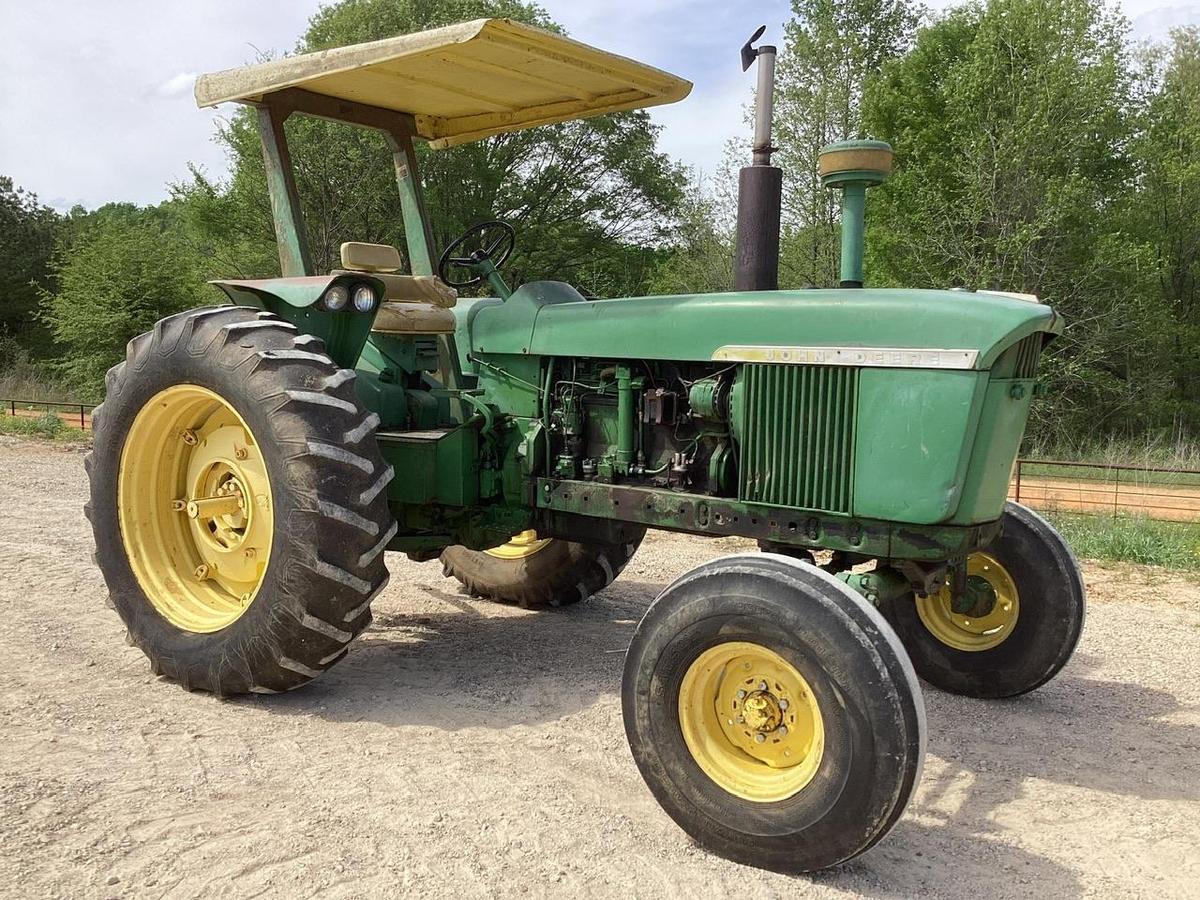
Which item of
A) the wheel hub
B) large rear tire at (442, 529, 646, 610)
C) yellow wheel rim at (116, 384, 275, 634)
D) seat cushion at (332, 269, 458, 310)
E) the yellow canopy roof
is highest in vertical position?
the yellow canopy roof

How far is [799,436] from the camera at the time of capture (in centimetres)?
373

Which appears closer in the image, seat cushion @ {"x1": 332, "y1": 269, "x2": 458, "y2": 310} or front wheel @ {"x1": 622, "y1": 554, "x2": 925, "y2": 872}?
front wheel @ {"x1": 622, "y1": 554, "x2": 925, "y2": 872}

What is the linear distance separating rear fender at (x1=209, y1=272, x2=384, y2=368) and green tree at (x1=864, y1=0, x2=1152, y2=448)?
16.7 m

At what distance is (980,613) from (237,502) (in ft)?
11.1

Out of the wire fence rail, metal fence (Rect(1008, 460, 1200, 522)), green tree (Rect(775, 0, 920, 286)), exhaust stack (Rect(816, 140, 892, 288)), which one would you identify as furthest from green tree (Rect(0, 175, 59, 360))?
exhaust stack (Rect(816, 140, 892, 288))

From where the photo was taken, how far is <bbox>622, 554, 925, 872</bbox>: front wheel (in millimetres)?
2812

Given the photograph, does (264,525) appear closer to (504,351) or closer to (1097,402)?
(504,351)

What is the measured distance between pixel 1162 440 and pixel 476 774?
2213cm

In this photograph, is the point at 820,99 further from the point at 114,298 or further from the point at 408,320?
the point at 408,320

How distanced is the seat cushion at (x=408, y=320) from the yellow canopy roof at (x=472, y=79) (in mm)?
1053

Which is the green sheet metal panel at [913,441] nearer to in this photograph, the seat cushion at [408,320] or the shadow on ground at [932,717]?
the shadow on ground at [932,717]

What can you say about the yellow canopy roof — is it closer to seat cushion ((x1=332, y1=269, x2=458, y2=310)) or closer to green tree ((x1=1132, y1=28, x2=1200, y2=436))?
seat cushion ((x1=332, y1=269, x2=458, y2=310))

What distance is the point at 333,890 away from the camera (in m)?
2.72

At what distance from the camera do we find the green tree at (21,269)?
3541 cm
